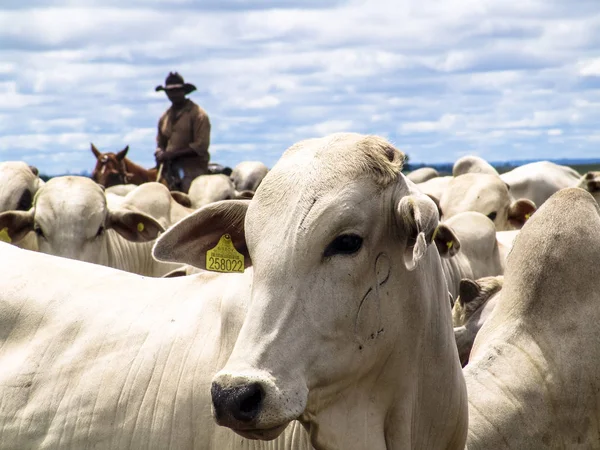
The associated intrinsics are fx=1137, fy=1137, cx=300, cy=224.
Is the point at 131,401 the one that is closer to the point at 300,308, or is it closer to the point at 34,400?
Answer: the point at 34,400

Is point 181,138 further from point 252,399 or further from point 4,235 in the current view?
point 252,399

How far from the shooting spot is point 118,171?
16750 millimetres

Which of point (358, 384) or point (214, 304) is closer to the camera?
point (358, 384)

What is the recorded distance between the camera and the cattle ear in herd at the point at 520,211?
455 inches

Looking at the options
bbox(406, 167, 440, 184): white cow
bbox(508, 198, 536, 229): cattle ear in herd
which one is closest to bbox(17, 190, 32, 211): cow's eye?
bbox(508, 198, 536, 229): cattle ear in herd

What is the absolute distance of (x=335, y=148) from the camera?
3791 mm

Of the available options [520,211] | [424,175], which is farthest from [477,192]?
[424,175]

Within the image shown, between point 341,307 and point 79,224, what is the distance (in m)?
5.33

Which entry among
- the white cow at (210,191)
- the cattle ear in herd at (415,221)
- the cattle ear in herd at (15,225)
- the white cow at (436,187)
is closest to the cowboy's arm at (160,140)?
the white cow at (210,191)

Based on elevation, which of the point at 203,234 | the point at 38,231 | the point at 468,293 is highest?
the point at 203,234

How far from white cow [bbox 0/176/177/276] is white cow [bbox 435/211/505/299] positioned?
255 cm

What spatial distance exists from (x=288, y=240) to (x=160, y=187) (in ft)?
25.8

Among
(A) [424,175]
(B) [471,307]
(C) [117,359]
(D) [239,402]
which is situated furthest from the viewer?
(A) [424,175]

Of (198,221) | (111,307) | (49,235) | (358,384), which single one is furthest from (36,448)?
(49,235)
